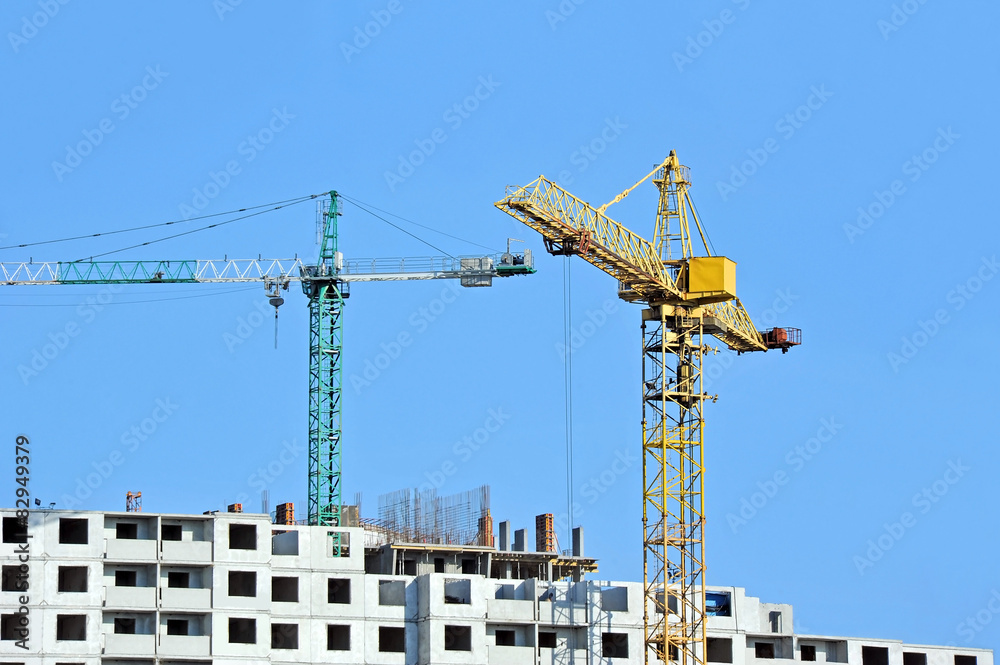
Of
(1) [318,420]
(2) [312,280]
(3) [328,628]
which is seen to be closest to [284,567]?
(3) [328,628]

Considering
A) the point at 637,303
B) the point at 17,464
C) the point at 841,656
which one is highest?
the point at 637,303

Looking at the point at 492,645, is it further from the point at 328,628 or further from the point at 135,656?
the point at 135,656

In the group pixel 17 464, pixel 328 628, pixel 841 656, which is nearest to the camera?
pixel 17 464

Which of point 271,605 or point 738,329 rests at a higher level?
point 738,329

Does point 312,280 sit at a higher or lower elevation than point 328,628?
higher

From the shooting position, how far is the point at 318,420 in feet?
424

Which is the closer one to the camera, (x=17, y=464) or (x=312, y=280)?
(x=17, y=464)

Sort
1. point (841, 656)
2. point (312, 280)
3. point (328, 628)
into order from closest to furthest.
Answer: point (328, 628), point (841, 656), point (312, 280)

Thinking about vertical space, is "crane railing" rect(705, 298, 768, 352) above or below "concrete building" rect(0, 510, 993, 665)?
above

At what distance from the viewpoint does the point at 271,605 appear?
108938 millimetres

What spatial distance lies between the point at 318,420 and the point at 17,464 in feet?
97.5

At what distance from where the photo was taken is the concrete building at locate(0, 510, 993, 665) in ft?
346

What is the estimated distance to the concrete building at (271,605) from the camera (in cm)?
10531

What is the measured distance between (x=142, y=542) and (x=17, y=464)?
29.7 ft
